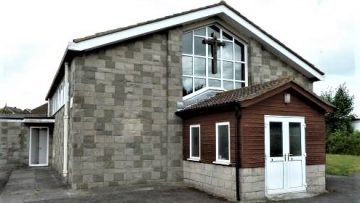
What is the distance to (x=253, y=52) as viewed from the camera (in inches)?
590

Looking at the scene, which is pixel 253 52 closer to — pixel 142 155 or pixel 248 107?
pixel 248 107

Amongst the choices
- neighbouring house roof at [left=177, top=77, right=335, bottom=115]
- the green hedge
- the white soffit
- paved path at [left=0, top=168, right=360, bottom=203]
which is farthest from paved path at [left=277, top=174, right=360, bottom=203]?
the green hedge

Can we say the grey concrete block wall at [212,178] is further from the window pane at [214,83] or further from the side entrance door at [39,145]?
the side entrance door at [39,145]

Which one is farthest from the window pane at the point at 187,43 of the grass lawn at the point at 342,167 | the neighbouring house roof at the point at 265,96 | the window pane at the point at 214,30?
the grass lawn at the point at 342,167

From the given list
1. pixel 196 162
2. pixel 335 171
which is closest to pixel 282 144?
pixel 196 162

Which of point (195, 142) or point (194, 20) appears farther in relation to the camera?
point (194, 20)

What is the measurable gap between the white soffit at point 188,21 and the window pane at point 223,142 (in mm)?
4314

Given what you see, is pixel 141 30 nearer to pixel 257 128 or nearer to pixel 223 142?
pixel 223 142

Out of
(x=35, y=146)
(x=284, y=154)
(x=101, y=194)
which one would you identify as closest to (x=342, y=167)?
(x=284, y=154)

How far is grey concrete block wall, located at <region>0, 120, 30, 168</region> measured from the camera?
2045cm

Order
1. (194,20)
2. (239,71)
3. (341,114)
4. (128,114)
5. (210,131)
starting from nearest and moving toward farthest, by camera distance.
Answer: (210,131) < (128,114) < (194,20) < (239,71) < (341,114)

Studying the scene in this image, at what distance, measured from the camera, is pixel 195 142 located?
12.5 meters

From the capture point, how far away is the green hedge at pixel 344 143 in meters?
26.5

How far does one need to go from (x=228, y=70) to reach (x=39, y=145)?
43.1 feet
